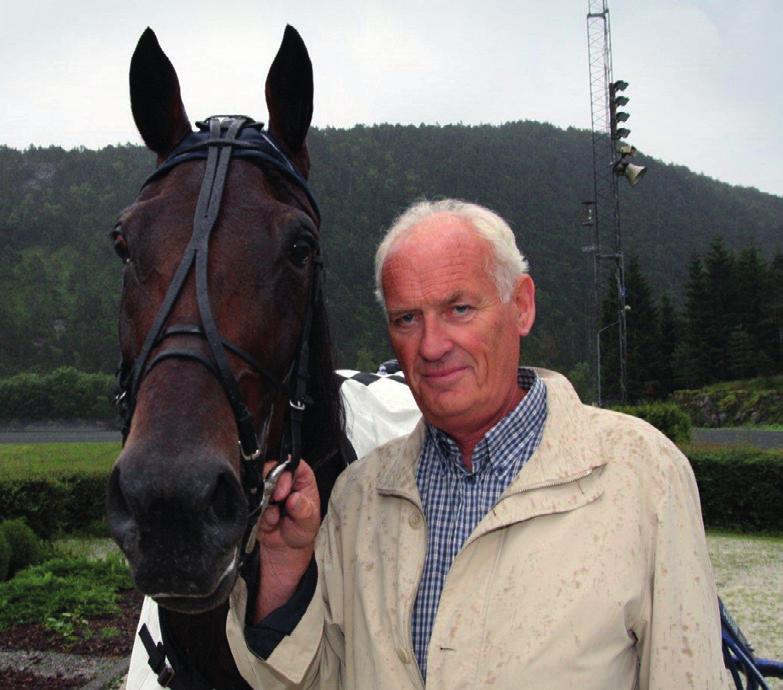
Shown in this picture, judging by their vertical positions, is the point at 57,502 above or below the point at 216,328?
below

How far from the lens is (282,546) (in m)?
1.94

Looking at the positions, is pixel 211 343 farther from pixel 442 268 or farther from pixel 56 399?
pixel 56 399

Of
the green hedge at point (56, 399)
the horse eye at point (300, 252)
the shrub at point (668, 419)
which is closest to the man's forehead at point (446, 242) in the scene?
the horse eye at point (300, 252)

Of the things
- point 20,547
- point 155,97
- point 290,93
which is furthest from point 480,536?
point 20,547

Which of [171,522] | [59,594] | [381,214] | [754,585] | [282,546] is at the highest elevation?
[381,214]

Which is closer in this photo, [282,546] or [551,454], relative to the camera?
[551,454]

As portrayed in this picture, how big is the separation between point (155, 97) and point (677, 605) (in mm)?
2023

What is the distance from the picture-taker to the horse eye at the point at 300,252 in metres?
1.91

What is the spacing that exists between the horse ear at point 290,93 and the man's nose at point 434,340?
0.78m

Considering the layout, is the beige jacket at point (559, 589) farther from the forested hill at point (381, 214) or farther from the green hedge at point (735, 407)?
the forested hill at point (381, 214)

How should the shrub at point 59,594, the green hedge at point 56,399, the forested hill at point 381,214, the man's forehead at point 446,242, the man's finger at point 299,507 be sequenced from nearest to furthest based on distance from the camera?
the man's finger at point 299,507 → the man's forehead at point 446,242 → the shrub at point 59,594 → the green hedge at point 56,399 → the forested hill at point 381,214

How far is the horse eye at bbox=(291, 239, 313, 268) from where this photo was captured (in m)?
1.91

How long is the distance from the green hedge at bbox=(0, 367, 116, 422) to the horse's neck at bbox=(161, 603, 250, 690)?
48.5 m

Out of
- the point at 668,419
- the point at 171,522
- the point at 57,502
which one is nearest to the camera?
the point at 171,522
